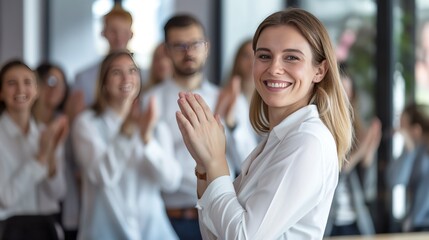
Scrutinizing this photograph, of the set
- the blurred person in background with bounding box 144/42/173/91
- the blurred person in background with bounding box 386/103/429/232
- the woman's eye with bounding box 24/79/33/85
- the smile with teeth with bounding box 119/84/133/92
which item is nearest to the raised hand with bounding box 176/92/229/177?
the smile with teeth with bounding box 119/84/133/92

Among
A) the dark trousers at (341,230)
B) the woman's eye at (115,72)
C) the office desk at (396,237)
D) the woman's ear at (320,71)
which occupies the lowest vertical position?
the office desk at (396,237)

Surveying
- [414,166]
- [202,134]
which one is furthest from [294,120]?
[414,166]

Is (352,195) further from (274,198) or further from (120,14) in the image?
(274,198)

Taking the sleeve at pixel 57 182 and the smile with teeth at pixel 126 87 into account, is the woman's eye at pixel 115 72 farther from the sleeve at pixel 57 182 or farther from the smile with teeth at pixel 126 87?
the sleeve at pixel 57 182

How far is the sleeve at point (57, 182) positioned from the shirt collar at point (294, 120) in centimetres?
186

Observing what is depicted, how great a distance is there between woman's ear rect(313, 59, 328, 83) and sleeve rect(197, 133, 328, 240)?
0.13m

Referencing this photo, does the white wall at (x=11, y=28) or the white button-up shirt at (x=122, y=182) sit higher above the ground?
the white wall at (x=11, y=28)

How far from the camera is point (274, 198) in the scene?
4.44 ft

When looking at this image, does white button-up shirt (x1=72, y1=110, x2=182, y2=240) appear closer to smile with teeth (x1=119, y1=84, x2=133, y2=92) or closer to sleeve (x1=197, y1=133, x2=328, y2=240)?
smile with teeth (x1=119, y1=84, x2=133, y2=92)

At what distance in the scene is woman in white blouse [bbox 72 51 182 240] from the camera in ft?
10.0

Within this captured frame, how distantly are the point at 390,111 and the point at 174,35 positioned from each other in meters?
2.88

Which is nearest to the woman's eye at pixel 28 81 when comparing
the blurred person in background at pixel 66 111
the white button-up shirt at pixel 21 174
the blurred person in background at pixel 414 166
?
the white button-up shirt at pixel 21 174

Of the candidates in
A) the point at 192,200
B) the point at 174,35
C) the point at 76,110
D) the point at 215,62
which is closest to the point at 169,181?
the point at 192,200

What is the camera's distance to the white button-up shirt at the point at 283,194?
53.1 inches
